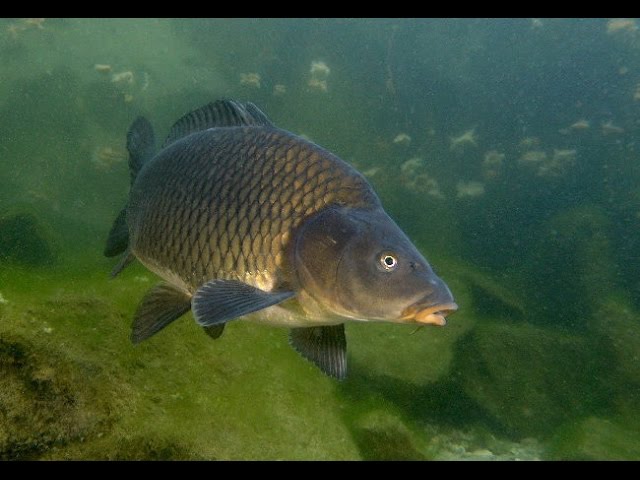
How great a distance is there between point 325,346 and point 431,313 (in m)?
1.05

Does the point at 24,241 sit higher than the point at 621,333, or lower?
lower

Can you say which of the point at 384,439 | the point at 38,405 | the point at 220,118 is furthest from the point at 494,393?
the point at 38,405

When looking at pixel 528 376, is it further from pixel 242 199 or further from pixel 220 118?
pixel 220 118

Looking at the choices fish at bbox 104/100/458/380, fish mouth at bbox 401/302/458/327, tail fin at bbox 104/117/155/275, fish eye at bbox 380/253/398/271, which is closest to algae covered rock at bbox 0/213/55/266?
tail fin at bbox 104/117/155/275

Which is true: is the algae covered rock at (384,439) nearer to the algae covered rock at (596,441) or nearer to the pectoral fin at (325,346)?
the pectoral fin at (325,346)

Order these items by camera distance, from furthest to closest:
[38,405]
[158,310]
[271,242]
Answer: [158,310], [38,405], [271,242]

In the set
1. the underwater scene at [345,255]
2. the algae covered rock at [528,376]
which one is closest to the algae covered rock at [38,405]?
the underwater scene at [345,255]

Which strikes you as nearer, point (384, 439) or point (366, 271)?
point (366, 271)

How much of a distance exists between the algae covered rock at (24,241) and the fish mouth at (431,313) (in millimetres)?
5813

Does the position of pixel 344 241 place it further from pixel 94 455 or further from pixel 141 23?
pixel 141 23

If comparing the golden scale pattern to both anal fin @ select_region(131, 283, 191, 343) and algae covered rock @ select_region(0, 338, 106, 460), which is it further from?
algae covered rock @ select_region(0, 338, 106, 460)

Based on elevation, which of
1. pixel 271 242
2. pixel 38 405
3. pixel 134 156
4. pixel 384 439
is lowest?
pixel 384 439

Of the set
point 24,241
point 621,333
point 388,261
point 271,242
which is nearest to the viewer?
point 388,261

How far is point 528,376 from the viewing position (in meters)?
5.19
